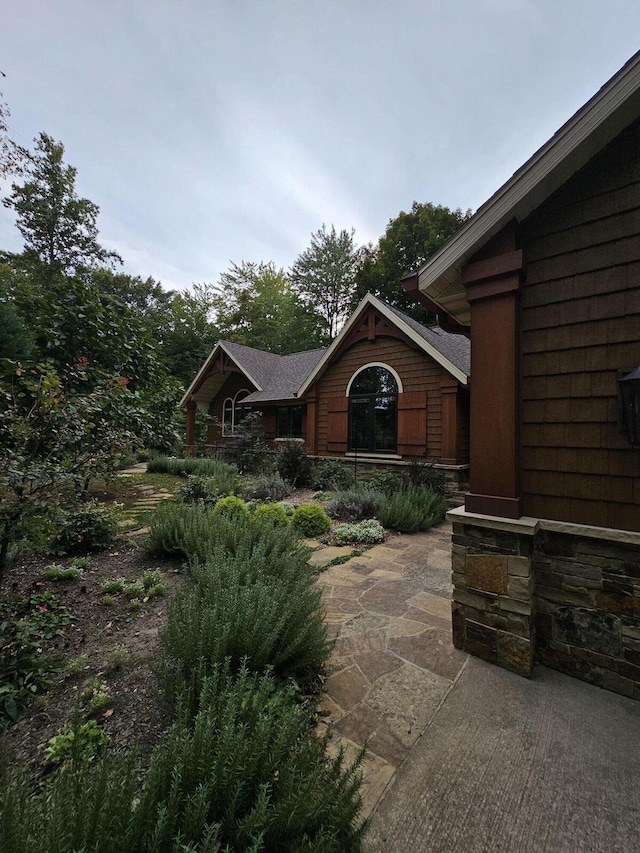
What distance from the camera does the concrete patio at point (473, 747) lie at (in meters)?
1.33

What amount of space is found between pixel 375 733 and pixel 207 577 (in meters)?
1.36

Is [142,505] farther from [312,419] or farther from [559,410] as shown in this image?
[559,410]

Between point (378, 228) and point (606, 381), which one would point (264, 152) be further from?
point (378, 228)

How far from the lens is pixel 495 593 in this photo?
232 centimetres

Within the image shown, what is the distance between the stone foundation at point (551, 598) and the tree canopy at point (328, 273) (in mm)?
21164

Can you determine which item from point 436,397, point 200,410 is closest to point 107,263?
point 200,410

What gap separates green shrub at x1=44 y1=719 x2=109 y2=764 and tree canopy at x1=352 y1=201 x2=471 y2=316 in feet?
63.8

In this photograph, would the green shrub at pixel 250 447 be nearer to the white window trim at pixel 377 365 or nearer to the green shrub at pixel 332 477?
the green shrub at pixel 332 477

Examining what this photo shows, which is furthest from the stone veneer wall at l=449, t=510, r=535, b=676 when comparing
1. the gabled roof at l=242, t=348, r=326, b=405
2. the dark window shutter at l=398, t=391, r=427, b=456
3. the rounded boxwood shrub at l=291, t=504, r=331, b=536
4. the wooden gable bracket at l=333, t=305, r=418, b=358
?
the gabled roof at l=242, t=348, r=326, b=405

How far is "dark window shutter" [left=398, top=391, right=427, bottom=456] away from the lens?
7781 mm

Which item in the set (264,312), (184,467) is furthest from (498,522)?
(264,312)

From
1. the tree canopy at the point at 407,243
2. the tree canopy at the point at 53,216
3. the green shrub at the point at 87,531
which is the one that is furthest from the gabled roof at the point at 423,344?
the tree canopy at the point at 53,216

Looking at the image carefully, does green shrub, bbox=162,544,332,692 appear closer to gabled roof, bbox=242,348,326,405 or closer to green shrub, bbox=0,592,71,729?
green shrub, bbox=0,592,71,729

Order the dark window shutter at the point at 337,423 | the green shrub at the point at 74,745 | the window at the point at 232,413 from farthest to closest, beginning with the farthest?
the window at the point at 232,413 → the dark window shutter at the point at 337,423 → the green shrub at the point at 74,745
